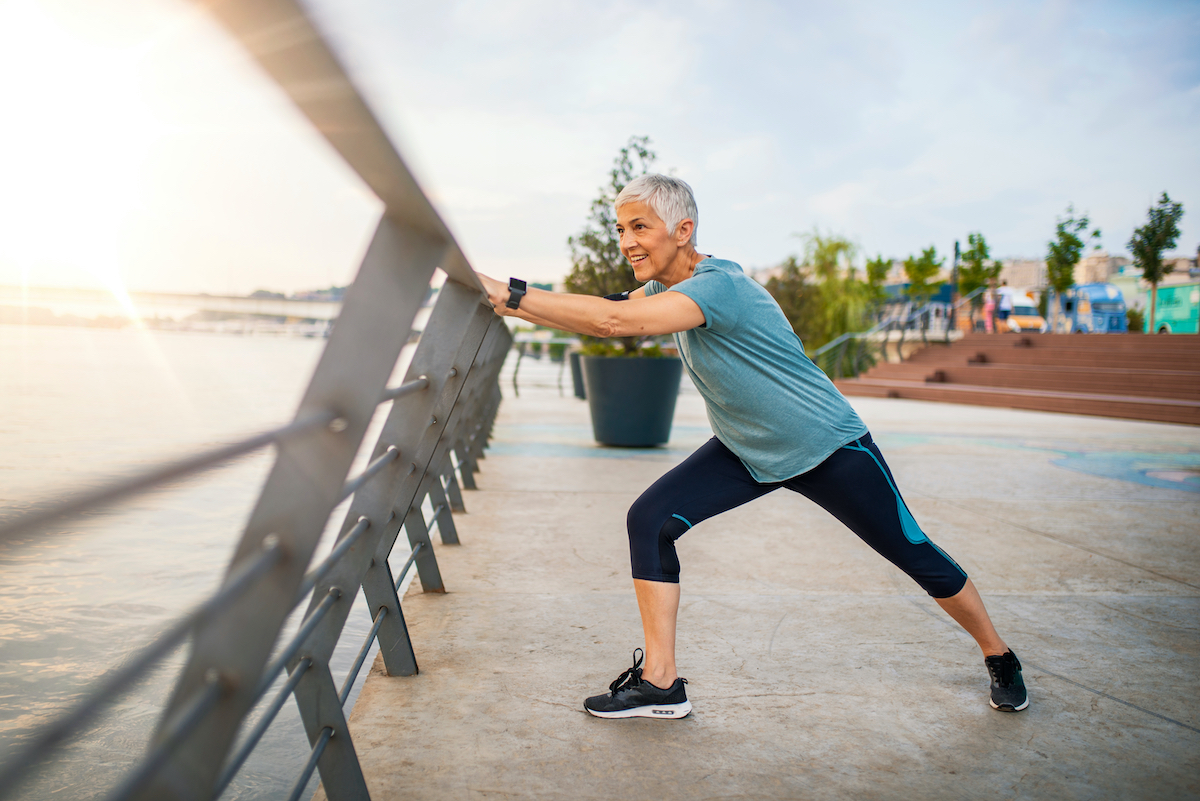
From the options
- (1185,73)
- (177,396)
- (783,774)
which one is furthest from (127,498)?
(1185,73)

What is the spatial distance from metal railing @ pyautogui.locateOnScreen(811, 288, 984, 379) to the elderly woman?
2159 centimetres

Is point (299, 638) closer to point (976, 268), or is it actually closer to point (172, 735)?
point (172, 735)

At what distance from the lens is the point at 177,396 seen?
13.9 m

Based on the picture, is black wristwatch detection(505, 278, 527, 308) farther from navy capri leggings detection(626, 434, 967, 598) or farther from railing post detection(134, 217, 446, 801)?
navy capri leggings detection(626, 434, 967, 598)

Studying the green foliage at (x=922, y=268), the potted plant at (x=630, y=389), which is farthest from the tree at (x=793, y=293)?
the potted plant at (x=630, y=389)

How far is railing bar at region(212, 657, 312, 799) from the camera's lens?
1135 millimetres

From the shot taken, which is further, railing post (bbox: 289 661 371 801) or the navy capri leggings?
the navy capri leggings

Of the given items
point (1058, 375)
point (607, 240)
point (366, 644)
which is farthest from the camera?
point (1058, 375)

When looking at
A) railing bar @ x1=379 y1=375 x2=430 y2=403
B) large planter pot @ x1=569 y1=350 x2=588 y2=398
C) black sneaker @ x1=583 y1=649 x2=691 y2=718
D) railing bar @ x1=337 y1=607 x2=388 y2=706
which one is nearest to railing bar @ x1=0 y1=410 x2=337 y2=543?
railing bar @ x1=379 y1=375 x2=430 y2=403

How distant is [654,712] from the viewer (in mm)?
2246

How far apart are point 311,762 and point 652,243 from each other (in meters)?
1.52

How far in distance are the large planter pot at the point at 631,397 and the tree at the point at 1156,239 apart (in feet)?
78.5

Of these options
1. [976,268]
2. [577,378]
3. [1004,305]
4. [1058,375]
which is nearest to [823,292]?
[976,268]

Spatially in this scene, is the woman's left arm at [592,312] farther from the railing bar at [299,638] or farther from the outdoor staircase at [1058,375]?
the outdoor staircase at [1058,375]
